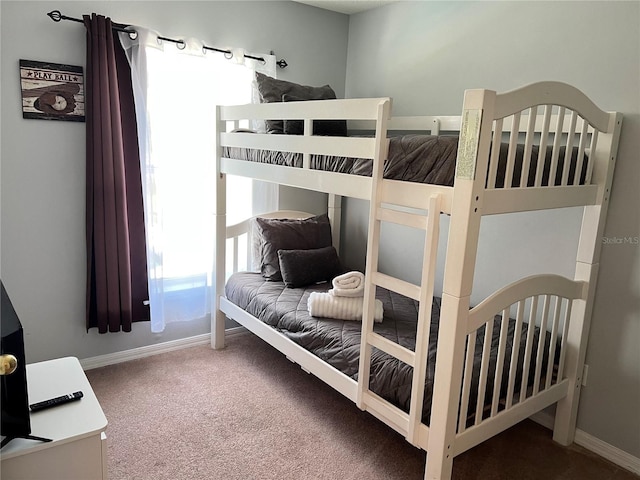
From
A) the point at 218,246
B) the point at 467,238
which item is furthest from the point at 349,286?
the point at 218,246

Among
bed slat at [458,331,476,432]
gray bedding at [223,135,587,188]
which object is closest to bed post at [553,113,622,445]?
gray bedding at [223,135,587,188]

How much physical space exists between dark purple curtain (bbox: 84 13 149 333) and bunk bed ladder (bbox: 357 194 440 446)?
162 cm

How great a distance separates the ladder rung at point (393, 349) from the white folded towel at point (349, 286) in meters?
0.50

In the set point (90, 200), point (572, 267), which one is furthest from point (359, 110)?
point (90, 200)

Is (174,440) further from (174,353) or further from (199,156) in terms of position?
(199,156)

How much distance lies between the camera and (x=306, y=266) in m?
3.10

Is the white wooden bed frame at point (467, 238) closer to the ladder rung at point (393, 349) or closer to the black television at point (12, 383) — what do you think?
the ladder rung at point (393, 349)

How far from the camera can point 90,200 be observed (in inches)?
109

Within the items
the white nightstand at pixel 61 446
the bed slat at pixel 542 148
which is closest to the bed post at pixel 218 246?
the white nightstand at pixel 61 446

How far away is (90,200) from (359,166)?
1637 millimetres

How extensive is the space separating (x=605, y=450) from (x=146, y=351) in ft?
8.84

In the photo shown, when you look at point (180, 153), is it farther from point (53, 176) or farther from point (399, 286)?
point (399, 286)

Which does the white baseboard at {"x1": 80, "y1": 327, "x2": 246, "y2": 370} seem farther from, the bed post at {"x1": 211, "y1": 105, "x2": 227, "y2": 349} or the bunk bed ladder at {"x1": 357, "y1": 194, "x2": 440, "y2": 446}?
the bunk bed ladder at {"x1": 357, "y1": 194, "x2": 440, "y2": 446}

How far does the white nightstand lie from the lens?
141cm
